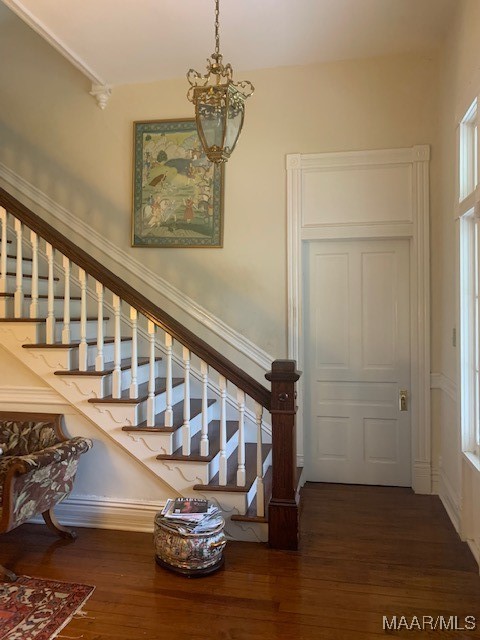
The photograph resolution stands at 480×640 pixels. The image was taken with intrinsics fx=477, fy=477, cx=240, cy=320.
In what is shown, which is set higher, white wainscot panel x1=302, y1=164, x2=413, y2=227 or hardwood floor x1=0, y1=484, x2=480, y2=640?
white wainscot panel x1=302, y1=164, x2=413, y2=227

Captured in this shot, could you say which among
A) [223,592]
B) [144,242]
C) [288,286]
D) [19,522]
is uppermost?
[144,242]

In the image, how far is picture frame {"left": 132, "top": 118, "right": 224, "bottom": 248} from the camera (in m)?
4.16

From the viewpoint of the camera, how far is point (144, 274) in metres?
4.28

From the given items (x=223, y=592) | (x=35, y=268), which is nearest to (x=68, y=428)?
(x=35, y=268)

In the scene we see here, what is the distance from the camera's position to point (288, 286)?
4.02m

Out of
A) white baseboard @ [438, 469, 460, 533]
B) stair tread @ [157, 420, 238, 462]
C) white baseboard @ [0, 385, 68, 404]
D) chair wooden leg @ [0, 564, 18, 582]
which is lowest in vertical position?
chair wooden leg @ [0, 564, 18, 582]

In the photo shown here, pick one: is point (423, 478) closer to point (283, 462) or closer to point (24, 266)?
point (283, 462)

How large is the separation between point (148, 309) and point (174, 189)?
61.4 inches

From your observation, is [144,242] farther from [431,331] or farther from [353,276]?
[431,331]

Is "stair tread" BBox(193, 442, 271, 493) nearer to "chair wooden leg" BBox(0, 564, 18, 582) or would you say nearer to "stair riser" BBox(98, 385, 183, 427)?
"stair riser" BBox(98, 385, 183, 427)

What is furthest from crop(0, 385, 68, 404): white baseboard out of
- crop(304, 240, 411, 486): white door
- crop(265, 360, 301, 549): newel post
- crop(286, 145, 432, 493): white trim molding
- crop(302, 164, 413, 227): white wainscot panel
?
crop(302, 164, 413, 227): white wainscot panel

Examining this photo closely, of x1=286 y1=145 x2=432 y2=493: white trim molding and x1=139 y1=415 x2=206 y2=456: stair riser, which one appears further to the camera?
x1=286 y1=145 x2=432 y2=493: white trim molding

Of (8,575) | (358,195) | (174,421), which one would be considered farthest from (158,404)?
(358,195)

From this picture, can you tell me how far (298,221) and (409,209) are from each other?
2.93ft
